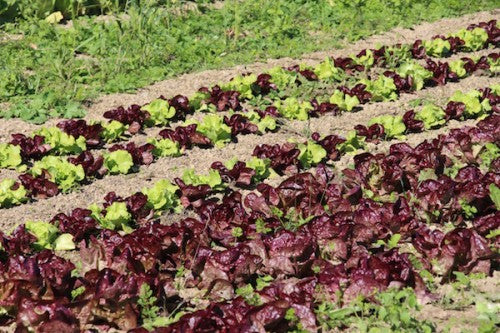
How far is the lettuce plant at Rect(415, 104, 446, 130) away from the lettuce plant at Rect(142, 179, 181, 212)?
317cm

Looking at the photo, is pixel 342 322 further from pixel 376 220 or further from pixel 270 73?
pixel 270 73

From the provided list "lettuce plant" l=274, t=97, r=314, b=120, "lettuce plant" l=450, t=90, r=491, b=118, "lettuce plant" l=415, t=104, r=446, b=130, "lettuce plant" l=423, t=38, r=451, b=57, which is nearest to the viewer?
"lettuce plant" l=415, t=104, r=446, b=130

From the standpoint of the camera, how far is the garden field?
17.1 ft

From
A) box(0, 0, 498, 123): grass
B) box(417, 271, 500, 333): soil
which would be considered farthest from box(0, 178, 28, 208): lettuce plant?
box(417, 271, 500, 333): soil

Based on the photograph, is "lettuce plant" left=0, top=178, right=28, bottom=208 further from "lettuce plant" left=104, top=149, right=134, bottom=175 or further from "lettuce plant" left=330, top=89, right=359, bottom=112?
"lettuce plant" left=330, top=89, right=359, bottom=112

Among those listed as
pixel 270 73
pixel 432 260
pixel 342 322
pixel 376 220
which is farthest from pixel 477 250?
pixel 270 73

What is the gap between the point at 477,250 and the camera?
570 cm

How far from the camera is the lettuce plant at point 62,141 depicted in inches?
306

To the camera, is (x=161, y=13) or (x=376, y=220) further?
(x=161, y=13)

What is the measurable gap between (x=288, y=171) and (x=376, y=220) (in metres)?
1.49

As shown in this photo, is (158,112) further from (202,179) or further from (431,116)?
(431,116)

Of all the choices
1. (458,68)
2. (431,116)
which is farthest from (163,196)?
(458,68)

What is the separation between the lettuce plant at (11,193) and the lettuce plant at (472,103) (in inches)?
193

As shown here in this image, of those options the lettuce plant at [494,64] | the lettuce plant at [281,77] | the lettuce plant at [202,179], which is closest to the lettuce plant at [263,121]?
the lettuce plant at [281,77]
